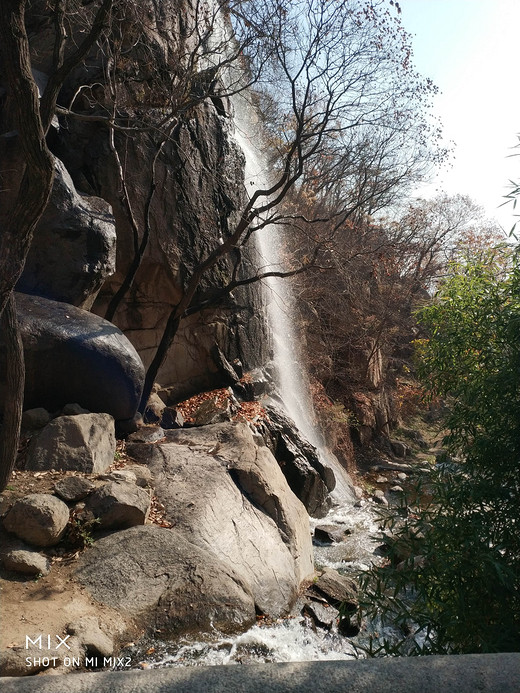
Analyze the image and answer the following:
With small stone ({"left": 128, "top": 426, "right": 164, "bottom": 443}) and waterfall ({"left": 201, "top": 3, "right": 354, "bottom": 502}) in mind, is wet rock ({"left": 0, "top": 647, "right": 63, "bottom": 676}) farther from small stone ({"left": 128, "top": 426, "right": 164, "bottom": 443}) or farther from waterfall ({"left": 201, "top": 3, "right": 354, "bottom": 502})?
waterfall ({"left": 201, "top": 3, "right": 354, "bottom": 502})

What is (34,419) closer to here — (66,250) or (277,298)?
(66,250)

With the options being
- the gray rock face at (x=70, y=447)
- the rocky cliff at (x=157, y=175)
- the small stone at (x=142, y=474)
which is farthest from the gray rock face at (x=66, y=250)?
the small stone at (x=142, y=474)

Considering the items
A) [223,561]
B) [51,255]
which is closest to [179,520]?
[223,561]

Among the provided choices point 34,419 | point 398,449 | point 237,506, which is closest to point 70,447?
point 34,419

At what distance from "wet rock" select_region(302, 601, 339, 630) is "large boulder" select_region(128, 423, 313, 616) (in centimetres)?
23

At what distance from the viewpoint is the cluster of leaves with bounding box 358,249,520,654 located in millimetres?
3936

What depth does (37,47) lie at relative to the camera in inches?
492

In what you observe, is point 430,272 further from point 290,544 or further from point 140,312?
point 290,544

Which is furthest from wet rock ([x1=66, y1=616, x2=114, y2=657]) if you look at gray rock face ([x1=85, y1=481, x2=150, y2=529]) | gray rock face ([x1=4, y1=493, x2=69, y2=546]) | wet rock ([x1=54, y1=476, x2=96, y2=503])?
wet rock ([x1=54, y1=476, x2=96, y2=503])

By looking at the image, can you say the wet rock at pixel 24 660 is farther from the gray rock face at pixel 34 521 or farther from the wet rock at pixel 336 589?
the wet rock at pixel 336 589

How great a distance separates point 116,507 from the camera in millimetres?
6352

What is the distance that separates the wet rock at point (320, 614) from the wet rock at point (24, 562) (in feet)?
9.99

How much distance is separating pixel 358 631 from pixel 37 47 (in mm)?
12051

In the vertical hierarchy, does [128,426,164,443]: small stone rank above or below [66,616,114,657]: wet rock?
above
